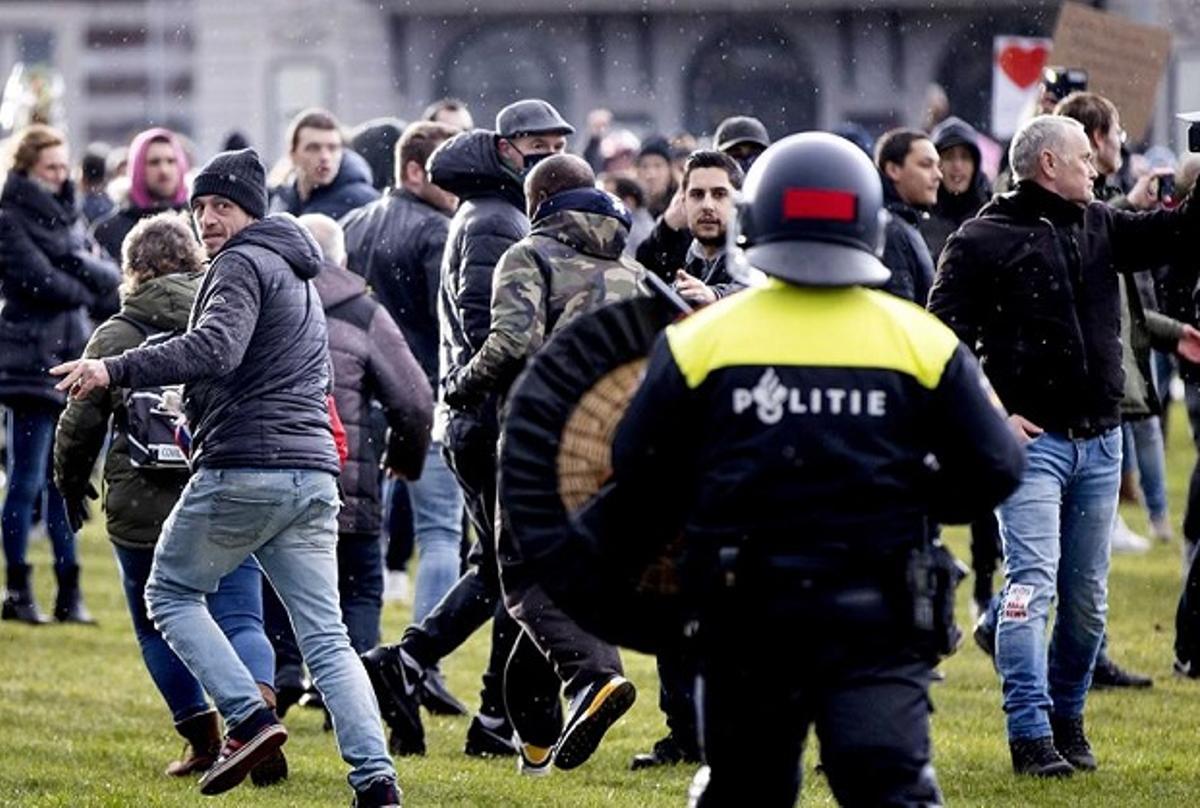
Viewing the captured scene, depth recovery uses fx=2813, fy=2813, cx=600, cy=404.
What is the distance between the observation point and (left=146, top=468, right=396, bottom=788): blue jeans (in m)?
8.25

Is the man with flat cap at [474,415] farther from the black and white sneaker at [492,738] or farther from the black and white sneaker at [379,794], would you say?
the black and white sneaker at [379,794]

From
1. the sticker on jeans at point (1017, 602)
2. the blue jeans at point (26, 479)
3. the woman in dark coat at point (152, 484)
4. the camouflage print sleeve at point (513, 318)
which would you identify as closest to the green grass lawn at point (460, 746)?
the woman in dark coat at point (152, 484)

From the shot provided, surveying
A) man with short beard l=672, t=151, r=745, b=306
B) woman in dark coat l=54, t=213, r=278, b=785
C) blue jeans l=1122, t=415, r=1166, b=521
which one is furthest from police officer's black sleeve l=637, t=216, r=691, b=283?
blue jeans l=1122, t=415, r=1166, b=521

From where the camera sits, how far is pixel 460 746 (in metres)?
10.1

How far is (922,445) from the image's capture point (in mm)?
5848

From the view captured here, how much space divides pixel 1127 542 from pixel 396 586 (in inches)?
185

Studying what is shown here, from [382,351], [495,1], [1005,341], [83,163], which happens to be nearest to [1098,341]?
[1005,341]

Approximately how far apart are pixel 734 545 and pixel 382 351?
445cm

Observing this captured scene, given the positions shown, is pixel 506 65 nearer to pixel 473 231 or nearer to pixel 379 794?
pixel 473 231

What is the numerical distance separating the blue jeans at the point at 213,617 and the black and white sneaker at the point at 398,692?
39cm

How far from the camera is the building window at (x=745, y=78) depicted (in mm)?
53312

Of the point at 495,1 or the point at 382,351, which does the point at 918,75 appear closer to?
the point at 495,1

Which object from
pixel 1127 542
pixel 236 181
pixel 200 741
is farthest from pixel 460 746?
pixel 1127 542

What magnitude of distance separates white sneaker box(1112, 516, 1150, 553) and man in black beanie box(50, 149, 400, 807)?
883 centimetres
